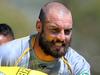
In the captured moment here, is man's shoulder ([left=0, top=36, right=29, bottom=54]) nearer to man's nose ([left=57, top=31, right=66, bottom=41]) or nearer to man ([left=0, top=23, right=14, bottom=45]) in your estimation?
man's nose ([left=57, top=31, right=66, bottom=41])

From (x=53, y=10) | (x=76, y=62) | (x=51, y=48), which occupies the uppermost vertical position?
(x=53, y=10)

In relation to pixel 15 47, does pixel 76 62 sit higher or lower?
lower

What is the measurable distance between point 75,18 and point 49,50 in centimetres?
418

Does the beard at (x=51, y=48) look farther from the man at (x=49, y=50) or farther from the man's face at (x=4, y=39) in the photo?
the man's face at (x=4, y=39)

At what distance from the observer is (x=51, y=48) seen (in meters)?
4.24

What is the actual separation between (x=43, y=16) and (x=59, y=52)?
33 centimetres

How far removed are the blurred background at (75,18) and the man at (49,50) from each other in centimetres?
340

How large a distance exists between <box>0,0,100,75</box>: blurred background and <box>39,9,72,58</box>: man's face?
3.48 meters

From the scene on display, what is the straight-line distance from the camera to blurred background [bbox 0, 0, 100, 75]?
26.3 feet

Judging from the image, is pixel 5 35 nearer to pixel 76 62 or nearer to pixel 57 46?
pixel 76 62

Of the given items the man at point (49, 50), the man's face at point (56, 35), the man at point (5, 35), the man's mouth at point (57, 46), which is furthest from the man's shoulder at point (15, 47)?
the man at point (5, 35)

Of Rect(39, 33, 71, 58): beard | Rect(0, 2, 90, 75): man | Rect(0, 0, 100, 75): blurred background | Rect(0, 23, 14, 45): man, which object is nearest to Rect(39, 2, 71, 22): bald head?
Rect(0, 2, 90, 75): man

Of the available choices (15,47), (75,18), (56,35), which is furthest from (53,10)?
(75,18)

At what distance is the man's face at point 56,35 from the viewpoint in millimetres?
4188
